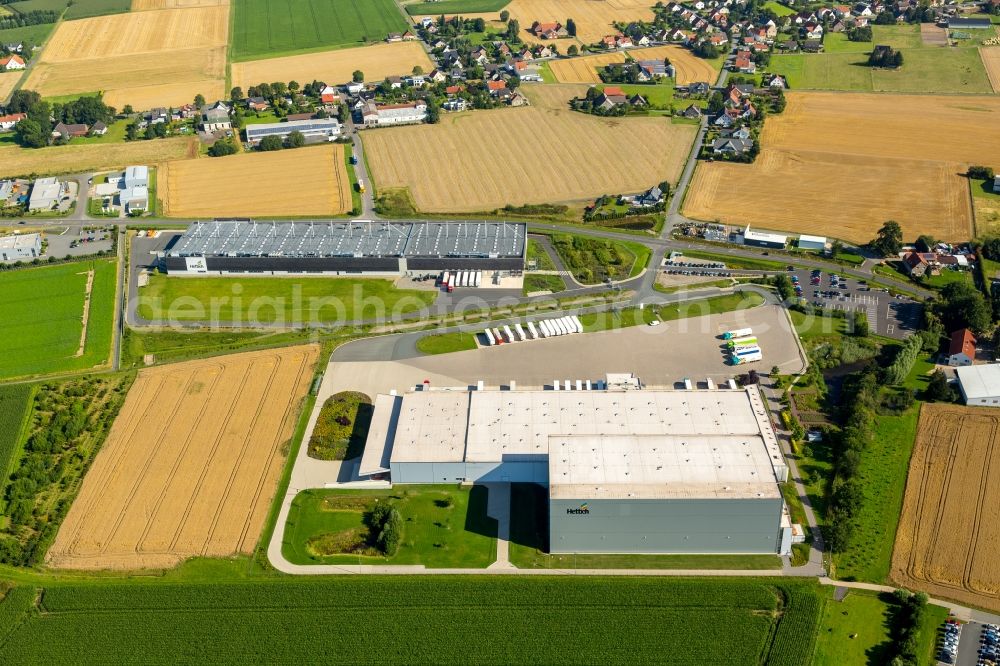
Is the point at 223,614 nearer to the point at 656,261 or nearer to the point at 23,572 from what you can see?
the point at 23,572

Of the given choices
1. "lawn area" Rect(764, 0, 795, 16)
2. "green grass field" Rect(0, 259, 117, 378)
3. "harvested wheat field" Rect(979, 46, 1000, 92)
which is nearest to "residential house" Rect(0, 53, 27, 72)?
"green grass field" Rect(0, 259, 117, 378)

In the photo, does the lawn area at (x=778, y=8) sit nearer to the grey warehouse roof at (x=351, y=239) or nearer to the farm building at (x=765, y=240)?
the farm building at (x=765, y=240)

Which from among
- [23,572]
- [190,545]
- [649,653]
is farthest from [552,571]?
[23,572]

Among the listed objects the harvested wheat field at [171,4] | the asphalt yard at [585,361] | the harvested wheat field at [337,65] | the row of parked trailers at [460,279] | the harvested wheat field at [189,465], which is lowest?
the harvested wheat field at [189,465]

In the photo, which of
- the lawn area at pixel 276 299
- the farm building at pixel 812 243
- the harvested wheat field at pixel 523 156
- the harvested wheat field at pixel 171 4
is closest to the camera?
the lawn area at pixel 276 299

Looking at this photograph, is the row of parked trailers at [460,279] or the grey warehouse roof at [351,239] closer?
the row of parked trailers at [460,279]

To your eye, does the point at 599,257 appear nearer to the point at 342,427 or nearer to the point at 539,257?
the point at 539,257

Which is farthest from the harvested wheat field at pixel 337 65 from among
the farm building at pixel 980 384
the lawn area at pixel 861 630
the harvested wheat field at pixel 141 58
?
the lawn area at pixel 861 630

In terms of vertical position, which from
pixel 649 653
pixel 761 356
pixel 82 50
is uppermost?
pixel 82 50
